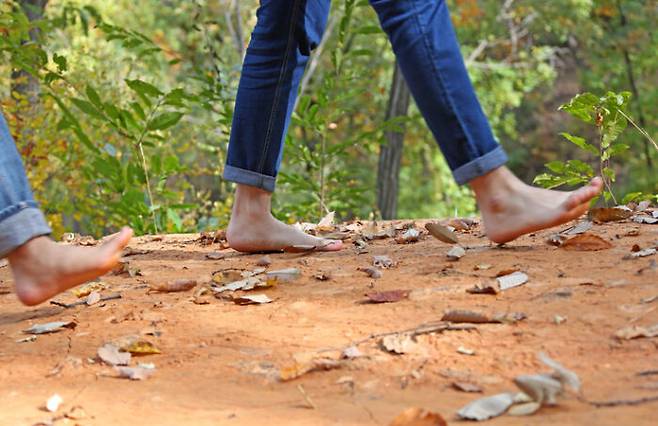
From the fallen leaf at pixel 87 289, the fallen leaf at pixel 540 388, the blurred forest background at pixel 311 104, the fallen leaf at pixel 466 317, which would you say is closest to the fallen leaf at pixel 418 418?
the fallen leaf at pixel 540 388

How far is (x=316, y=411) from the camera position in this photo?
1.61 metres

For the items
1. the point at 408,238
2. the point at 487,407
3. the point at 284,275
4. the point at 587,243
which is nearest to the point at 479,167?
the point at 587,243

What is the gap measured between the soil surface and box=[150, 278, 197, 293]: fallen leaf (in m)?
0.03

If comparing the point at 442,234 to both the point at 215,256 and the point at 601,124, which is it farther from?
the point at 601,124

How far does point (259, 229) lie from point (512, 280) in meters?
1.08

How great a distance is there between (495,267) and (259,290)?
0.67 m

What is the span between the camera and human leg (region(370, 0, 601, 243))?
253 cm

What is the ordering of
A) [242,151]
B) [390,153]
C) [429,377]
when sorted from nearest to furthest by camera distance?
1. [429,377]
2. [242,151]
3. [390,153]

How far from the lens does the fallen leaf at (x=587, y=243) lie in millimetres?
2631

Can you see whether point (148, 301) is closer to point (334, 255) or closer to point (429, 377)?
point (334, 255)

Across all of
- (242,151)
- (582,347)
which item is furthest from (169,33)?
(582,347)

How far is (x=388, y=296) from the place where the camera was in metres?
2.28

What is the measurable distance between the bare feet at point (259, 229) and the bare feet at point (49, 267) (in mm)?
931

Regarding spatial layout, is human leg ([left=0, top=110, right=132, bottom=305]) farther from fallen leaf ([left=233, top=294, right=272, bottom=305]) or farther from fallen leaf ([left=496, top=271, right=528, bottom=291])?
fallen leaf ([left=496, top=271, right=528, bottom=291])
